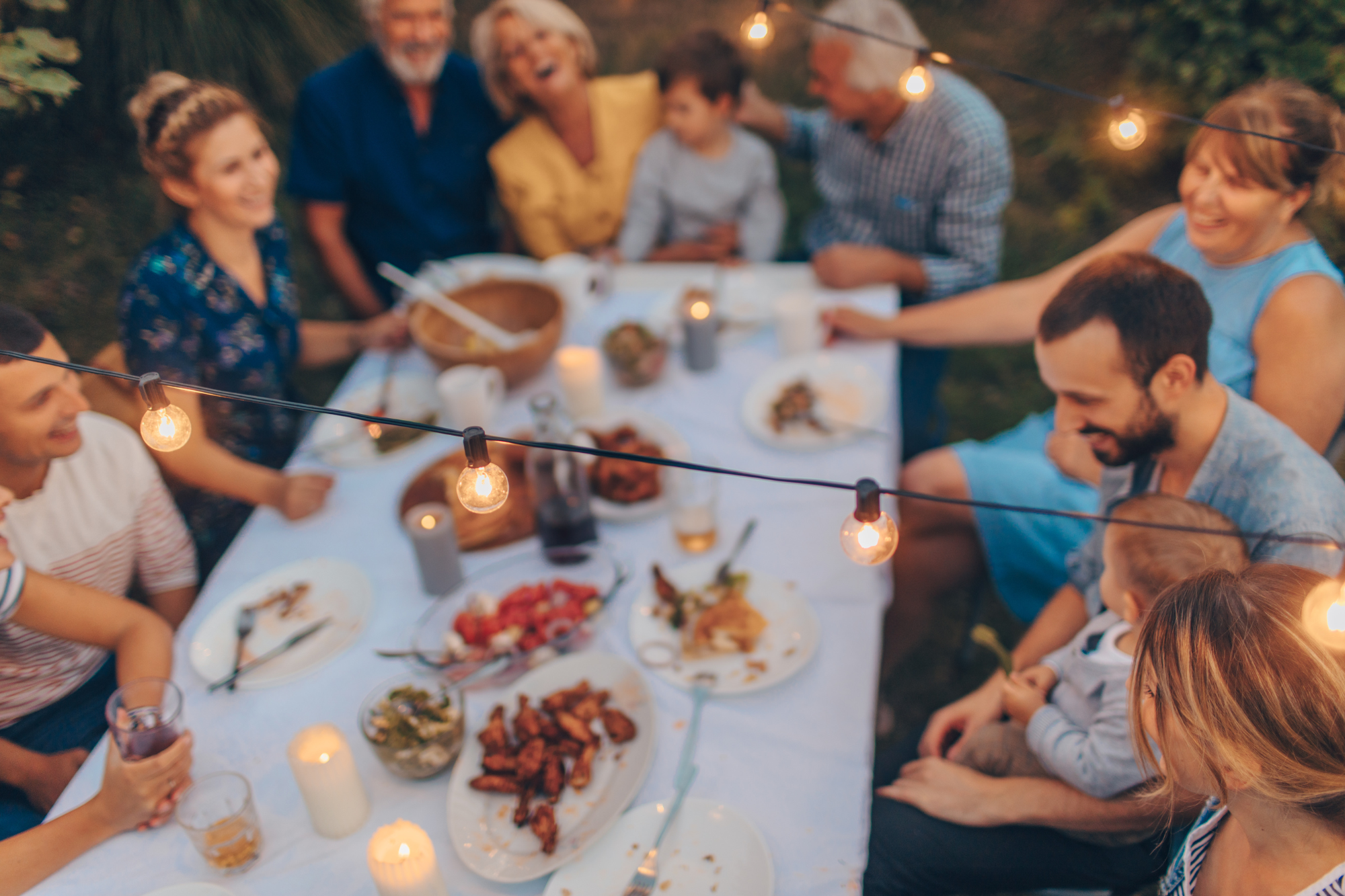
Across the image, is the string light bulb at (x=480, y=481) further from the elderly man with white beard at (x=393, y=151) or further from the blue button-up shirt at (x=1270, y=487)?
the elderly man with white beard at (x=393, y=151)

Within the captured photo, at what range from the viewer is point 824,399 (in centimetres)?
231

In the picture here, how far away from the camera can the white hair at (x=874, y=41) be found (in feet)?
9.16

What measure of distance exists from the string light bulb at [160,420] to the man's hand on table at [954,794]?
1.47m

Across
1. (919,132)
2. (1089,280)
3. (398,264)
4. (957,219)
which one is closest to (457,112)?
(398,264)

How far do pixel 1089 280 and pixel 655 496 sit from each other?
1071 millimetres

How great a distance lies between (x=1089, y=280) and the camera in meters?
1.62

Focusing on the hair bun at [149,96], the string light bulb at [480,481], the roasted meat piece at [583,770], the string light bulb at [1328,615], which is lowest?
the roasted meat piece at [583,770]

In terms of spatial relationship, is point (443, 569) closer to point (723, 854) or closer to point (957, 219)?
point (723, 854)

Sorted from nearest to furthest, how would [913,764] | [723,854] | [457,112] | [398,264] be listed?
[723,854], [913,764], [457,112], [398,264]

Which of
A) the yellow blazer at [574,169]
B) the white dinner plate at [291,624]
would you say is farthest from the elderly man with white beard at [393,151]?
the white dinner plate at [291,624]

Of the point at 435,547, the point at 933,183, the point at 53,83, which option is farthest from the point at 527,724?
the point at 933,183

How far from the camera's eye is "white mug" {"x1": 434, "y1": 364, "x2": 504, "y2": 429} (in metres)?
2.23

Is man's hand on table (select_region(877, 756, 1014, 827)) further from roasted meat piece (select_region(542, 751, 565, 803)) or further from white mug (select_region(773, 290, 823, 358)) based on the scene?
white mug (select_region(773, 290, 823, 358))

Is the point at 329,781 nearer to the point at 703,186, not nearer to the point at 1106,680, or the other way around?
the point at 1106,680
